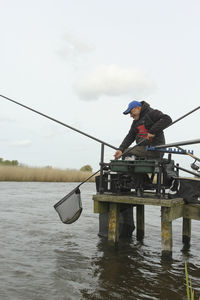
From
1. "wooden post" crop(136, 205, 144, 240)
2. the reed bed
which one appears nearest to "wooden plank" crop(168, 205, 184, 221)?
"wooden post" crop(136, 205, 144, 240)

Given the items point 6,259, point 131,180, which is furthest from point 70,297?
point 131,180

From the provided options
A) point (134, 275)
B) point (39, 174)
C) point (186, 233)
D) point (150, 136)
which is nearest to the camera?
point (134, 275)

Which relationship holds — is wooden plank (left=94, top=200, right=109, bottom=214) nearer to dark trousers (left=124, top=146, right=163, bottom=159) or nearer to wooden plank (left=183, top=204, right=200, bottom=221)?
dark trousers (left=124, top=146, right=163, bottom=159)

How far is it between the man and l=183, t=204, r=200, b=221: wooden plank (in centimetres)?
118

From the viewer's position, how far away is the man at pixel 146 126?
22.6ft

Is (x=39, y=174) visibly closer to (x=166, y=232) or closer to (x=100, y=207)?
(x=100, y=207)

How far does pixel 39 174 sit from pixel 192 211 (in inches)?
762

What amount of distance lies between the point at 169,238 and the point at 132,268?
0.97 metres

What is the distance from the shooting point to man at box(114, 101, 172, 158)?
22.6 feet

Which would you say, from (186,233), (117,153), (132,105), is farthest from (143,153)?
(186,233)

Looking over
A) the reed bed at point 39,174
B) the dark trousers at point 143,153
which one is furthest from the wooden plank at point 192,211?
the reed bed at point 39,174

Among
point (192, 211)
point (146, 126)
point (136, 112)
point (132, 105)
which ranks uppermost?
point (132, 105)

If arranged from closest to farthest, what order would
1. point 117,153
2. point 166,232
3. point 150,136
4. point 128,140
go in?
1. point 166,232
2. point 150,136
3. point 117,153
4. point 128,140

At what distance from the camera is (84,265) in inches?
231
